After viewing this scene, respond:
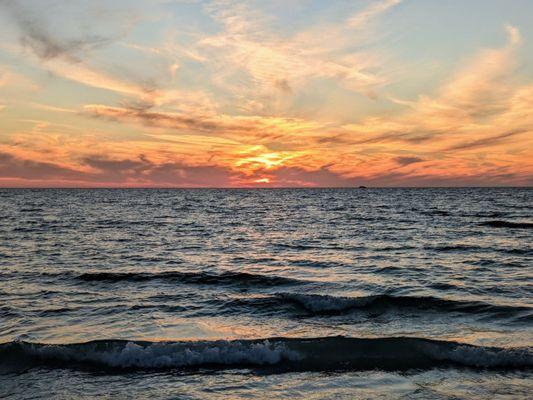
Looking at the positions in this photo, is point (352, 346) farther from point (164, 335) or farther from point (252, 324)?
point (164, 335)

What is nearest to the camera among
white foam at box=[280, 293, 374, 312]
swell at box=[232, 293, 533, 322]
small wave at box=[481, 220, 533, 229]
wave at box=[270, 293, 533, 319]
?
swell at box=[232, 293, 533, 322]

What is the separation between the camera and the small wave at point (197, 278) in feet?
69.4

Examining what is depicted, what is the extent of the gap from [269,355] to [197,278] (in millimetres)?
10906

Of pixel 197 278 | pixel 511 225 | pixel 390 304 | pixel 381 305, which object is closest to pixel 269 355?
pixel 381 305

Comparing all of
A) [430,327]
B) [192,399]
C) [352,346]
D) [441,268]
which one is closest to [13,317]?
[192,399]

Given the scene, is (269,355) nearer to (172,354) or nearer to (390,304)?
(172,354)

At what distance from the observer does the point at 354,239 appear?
123 feet

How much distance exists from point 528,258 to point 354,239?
1352 centimetres

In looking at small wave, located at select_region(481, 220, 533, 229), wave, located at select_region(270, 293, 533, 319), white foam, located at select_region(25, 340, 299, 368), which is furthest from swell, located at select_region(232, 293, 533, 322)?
small wave, located at select_region(481, 220, 533, 229)

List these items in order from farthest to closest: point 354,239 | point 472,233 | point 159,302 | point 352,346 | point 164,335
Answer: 1. point 472,233
2. point 354,239
3. point 159,302
4. point 164,335
5. point 352,346

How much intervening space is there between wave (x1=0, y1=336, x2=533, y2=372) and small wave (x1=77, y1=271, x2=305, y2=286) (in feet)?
28.7

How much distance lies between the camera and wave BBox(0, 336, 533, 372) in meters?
11.1

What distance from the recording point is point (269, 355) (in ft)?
38.0

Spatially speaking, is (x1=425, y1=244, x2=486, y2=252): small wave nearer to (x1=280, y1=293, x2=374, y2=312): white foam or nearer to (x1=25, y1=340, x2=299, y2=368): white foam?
(x1=280, y1=293, x2=374, y2=312): white foam
